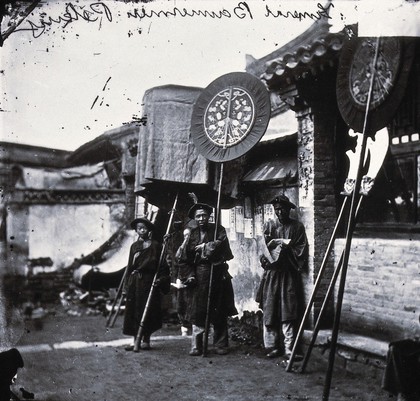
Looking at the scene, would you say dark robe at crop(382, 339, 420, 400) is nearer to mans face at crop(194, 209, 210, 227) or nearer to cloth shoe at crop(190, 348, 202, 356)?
cloth shoe at crop(190, 348, 202, 356)

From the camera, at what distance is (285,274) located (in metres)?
7.31

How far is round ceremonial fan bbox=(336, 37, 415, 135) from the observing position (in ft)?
16.4

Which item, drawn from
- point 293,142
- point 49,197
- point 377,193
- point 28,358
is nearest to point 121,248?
point 49,197

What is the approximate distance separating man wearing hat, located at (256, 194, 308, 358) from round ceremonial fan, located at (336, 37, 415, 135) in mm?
2021

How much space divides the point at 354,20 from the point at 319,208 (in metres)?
2.89

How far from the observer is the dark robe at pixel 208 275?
746 cm

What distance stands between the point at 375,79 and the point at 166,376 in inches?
173

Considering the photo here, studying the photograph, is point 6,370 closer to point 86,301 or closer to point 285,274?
point 285,274

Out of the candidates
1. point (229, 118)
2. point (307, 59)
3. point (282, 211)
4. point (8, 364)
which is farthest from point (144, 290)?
point (307, 59)

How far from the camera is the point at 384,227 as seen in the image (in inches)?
305

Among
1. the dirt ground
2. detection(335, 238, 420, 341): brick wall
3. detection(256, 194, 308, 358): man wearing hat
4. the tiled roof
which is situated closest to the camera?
the dirt ground

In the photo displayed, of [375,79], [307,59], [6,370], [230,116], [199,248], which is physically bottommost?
[6,370]

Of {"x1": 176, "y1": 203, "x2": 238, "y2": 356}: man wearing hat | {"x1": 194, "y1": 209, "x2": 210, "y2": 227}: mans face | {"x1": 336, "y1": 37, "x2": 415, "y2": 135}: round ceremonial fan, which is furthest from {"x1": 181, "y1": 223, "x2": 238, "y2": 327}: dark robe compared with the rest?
{"x1": 336, "y1": 37, "x2": 415, "y2": 135}: round ceremonial fan

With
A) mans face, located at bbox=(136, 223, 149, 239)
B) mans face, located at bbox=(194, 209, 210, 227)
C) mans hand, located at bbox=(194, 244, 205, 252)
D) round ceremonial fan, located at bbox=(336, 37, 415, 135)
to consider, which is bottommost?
mans hand, located at bbox=(194, 244, 205, 252)
